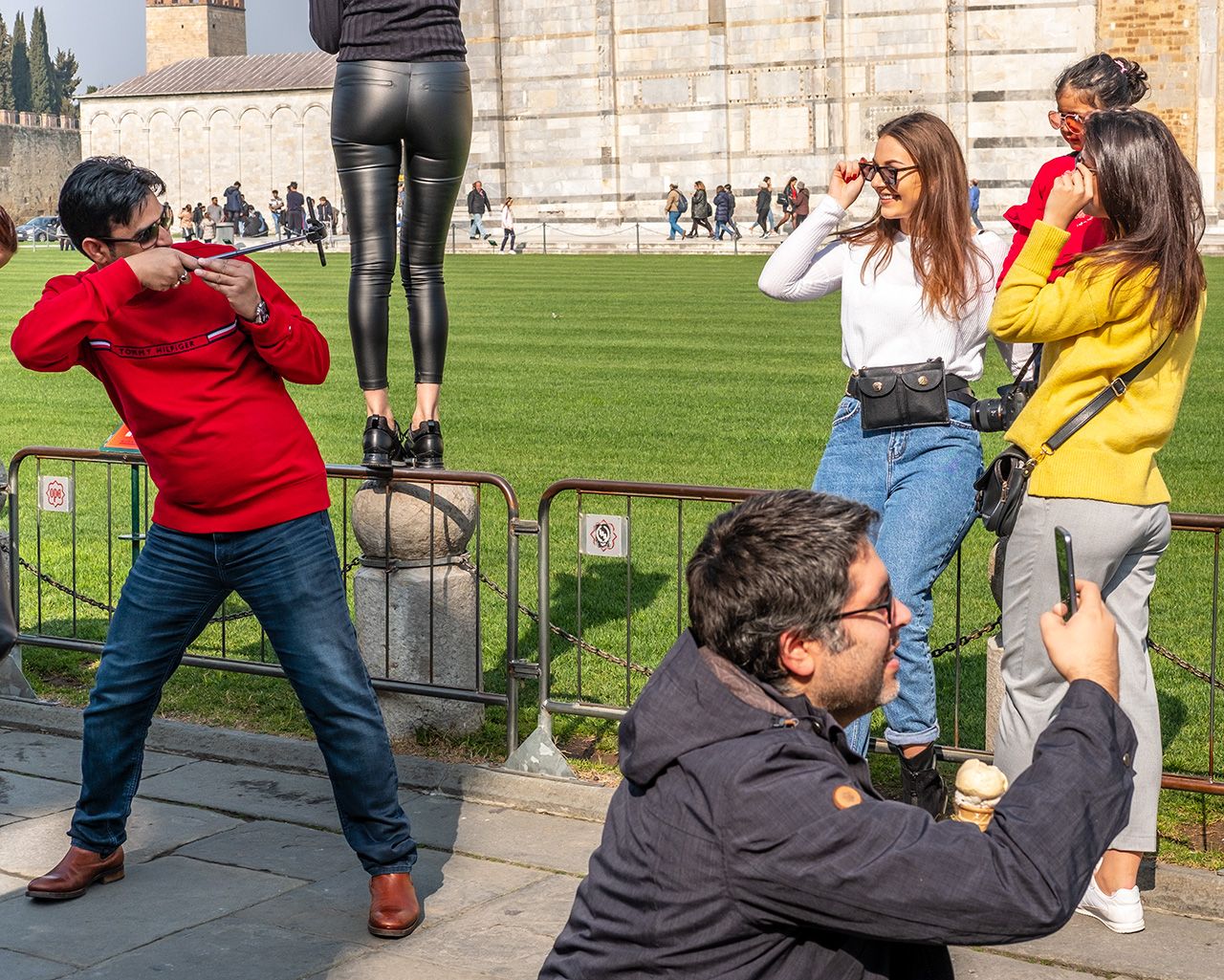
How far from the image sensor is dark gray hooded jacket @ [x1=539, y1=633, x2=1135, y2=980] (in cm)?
221

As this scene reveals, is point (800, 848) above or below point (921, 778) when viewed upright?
above

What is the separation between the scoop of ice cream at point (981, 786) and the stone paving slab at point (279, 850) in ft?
9.74

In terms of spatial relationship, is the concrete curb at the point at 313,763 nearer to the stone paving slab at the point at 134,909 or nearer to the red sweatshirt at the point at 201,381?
the stone paving slab at the point at 134,909

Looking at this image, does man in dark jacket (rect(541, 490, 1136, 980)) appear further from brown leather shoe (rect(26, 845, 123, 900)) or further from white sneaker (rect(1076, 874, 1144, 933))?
brown leather shoe (rect(26, 845, 123, 900))

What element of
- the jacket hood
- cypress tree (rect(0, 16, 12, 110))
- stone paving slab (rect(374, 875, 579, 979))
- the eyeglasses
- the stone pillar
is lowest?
stone paving slab (rect(374, 875, 579, 979))

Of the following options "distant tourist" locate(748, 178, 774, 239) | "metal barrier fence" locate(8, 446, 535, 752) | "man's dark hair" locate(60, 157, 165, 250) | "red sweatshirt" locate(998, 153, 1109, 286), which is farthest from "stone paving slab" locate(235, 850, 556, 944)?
"distant tourist" locate(748, 178, 774, 239)

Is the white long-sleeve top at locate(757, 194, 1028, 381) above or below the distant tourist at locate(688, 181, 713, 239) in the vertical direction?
below

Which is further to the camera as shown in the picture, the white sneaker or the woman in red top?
the woman in red top

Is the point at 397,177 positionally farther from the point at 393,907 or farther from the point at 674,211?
the point at 674,211

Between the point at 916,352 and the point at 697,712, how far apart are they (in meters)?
2.64

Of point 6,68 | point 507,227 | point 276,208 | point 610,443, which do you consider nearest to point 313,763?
point 610,443

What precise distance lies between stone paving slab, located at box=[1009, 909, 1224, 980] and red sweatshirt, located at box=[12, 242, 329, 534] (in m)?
2.25

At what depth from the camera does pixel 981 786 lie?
2.41 meters

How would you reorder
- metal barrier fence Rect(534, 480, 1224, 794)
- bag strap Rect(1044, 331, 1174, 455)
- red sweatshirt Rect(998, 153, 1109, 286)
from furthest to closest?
metal barrier fence Rect(534, 480, 1224, 794)
red sweatshirt Rect(998, 153, 1109, 286)
bag strap Rect(1044, 331, 1174, 455)
